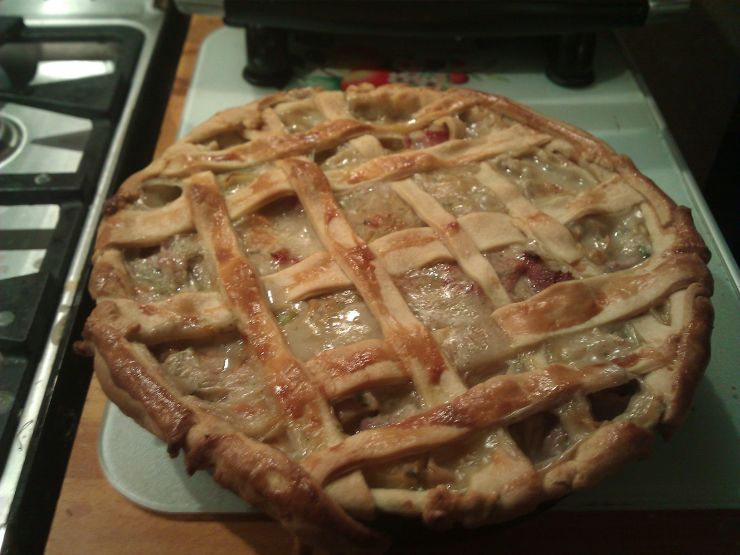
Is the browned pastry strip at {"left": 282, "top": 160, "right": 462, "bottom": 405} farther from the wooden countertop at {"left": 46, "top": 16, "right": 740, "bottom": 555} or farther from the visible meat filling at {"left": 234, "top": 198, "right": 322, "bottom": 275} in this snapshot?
the wooden countertop at {"left": 46, "top": 16, "right": 740, "bottom": 555}

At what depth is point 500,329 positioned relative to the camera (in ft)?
2.89

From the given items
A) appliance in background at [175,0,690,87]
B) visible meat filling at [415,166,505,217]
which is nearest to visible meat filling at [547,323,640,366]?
visible meat filling at [415,166,505,217]

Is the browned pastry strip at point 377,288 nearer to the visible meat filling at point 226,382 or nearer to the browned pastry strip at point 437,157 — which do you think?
the browned pastry strip at point 437,157

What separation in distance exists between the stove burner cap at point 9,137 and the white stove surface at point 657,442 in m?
0.33

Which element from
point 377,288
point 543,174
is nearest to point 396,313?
point 377,288

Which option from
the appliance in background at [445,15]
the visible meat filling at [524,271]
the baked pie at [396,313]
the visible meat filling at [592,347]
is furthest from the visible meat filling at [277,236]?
the appliance in background at [445,15]

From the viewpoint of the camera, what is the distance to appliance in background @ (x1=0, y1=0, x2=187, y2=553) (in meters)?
0.95

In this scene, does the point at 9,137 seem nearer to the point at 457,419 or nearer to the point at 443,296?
the point at 443,296

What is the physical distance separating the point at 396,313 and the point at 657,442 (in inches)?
17.0

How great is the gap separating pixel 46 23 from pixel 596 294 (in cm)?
140

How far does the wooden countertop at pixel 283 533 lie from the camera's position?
0.90m

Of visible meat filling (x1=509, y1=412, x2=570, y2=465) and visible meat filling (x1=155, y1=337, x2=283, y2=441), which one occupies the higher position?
visible meat filling (x1=155, y1=337, x2=283, y2=441)

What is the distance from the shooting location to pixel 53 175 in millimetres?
1253

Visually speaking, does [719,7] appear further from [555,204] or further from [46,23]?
[46,23]
